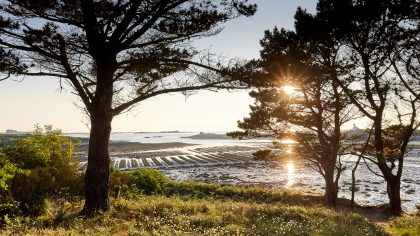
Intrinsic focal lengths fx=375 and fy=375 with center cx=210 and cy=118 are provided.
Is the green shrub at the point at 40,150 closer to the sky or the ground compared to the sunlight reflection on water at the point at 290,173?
closer to the sky

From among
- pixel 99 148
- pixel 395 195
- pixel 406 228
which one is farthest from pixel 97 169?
pixel 395 195

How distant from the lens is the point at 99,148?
934cm

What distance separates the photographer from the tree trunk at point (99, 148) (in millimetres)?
9320

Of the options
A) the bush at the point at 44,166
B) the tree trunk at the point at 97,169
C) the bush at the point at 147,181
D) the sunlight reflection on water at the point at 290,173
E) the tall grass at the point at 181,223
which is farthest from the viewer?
the sunlight reflection on water at the point at 290,173

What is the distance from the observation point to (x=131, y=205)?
1012cm

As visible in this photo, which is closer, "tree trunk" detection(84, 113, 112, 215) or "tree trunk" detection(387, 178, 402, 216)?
"tree trunk" detection(84, 113, 112, 215)

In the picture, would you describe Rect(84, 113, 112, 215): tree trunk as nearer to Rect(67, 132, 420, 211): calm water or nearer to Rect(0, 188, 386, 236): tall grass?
Rect(0, 188, 386, 236): tall grass

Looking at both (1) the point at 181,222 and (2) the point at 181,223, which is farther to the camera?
(1) the point at 181,222

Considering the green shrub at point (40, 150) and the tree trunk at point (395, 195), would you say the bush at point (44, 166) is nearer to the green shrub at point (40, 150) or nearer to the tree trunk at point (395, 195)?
the green shrub at point (40, 150)

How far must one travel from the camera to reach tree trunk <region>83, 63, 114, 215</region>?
9.32 meters

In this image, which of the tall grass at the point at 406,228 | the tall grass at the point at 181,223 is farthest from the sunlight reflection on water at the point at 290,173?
the tall grass at the point at 181,223

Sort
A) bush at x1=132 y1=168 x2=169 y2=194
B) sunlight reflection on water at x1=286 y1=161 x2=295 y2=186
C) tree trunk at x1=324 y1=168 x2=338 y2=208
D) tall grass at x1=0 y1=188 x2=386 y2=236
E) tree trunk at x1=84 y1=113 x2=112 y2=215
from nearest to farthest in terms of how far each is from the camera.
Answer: tall grass at x1=0 y1=188 x2=386 y2=236 → tree trunk at x1=84 y1=113 x2=112 y2=215 → bush at x1=132 y1=168 x2=169 y2=194 → tree trunk at x1=324 y1=168 x2=338 y2=208 → sunlight reflection on water at x1=286 y1=161 x2=295 y2=186

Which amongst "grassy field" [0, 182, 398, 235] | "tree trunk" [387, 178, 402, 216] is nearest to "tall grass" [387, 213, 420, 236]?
"grassy field" [0, 182, 398, 235]

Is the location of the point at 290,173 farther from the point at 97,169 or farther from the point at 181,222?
the point at 181,222
